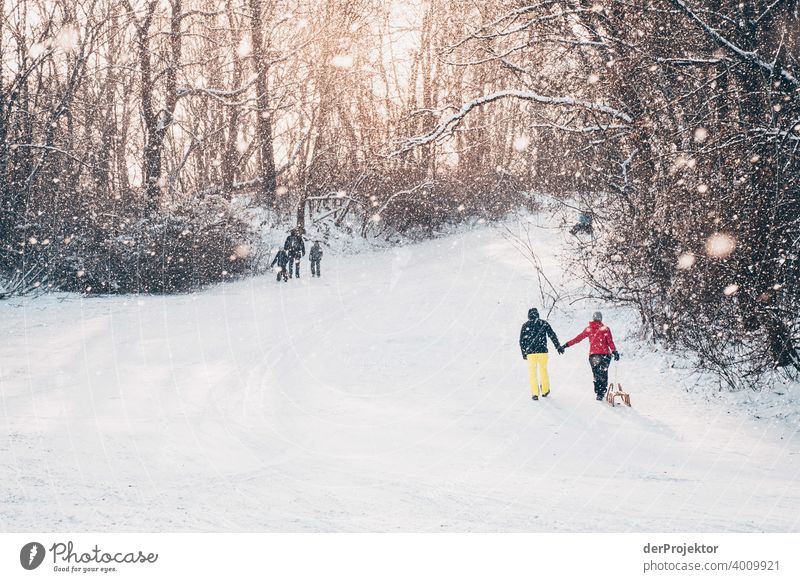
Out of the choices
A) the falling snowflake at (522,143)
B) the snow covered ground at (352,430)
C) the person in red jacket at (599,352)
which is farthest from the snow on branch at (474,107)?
the falling snowflake at (522,143)

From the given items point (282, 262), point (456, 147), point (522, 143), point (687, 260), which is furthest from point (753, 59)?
point (522, 143)

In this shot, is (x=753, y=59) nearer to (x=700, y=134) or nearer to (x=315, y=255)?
(x=700, y=134)

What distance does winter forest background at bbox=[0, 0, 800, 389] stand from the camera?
374 inches

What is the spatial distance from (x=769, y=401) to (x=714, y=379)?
1.08 meters

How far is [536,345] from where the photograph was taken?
10695mm

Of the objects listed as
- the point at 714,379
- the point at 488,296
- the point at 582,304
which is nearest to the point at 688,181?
the point at 714,379

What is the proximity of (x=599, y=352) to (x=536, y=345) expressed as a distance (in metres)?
0.92

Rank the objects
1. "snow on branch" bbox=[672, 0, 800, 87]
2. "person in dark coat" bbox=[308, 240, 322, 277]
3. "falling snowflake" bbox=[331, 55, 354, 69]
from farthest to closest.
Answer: "falling snowflake" bbox=[331, 55, 354, 69]
"person in dark coat" bbox=[308, 240, 322, 277]
"snow on branch" bbox=[672, 0, 800, 87]

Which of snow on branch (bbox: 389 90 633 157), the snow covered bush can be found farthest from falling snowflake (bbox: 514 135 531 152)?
snow on branch (bbox: 389 90 633 157)

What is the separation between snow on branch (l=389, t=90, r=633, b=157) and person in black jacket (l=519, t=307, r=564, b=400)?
3.37m

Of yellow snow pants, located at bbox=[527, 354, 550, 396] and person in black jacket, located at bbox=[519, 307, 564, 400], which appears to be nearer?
person in black jacket, located at bbox=[519, 307, 564, 400]

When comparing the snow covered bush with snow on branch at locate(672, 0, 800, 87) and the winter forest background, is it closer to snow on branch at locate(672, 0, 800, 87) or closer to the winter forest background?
the winter forest background

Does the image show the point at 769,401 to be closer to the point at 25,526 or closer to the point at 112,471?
the point at 112,471

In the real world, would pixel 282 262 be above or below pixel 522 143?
below
